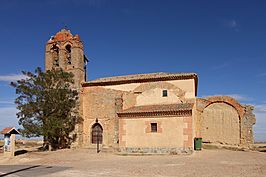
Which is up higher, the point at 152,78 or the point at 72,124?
the point at 152,78

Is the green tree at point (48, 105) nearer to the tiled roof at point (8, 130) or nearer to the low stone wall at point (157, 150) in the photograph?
the tiled roof at point (8, 130)

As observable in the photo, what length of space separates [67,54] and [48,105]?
19.6 ft

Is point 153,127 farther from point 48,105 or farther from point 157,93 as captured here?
point 48,105

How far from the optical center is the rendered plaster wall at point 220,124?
23.7 m

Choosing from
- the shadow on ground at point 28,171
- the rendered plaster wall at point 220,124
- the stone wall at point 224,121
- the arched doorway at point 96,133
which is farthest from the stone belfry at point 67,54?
the shadow on ground at point 28,171

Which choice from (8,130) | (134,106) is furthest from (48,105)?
(134,106)

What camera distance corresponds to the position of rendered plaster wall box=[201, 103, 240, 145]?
23.7 meters

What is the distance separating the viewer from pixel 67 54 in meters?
25.9

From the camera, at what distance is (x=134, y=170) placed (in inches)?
461

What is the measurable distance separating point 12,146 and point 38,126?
260cm

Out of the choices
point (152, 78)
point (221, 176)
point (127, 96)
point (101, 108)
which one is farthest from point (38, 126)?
point (221, 176)

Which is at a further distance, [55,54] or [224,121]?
[55,54]

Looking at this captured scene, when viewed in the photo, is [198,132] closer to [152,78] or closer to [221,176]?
[152,78]

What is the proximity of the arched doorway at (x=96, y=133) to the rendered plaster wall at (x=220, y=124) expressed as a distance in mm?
9150
